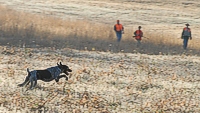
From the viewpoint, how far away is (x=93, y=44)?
2383 cm

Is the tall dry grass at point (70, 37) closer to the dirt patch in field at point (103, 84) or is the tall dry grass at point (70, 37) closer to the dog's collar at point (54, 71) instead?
the dirt patch in field at point (103, 84)

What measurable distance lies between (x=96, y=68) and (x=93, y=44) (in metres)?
6.81

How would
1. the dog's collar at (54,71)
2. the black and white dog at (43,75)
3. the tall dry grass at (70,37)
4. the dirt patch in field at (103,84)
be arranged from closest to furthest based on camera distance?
1. the dirt patch in field at (103,84)
2. the black and white dog at (43,75)
3. the dog's collar at (54,71)
4. the tall dry grass at (70,37)

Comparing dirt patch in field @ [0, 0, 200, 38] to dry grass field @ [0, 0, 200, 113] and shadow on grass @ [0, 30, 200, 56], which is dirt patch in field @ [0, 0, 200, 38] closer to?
dry grass field @ [0, 0, 200, 113]

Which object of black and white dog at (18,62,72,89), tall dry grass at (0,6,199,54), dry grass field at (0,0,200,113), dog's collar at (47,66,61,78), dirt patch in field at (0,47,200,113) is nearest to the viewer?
dirt patch in field at (0,47,200,113)

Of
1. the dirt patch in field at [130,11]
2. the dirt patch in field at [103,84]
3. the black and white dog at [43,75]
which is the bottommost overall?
the dirt patch in field at [103,84]

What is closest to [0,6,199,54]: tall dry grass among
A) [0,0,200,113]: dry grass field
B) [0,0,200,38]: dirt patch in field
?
[0,0,200,113]: dry grass field

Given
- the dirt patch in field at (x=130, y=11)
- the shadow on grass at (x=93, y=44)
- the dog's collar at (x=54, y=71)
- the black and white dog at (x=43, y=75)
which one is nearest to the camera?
the black and white dog at (x=43, y=75)

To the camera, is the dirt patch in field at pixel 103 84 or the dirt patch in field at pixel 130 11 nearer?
the dirt patch in field at pixel 103 84

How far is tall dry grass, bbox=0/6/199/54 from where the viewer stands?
2297 cm

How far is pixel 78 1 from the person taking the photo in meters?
46.2

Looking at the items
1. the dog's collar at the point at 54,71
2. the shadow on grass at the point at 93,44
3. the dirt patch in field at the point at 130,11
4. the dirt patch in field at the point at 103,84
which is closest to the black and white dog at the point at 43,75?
the dog's collar at the point at 54,71

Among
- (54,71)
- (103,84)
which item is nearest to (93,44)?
(103,84)

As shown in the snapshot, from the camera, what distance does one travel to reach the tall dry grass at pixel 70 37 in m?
23.0
